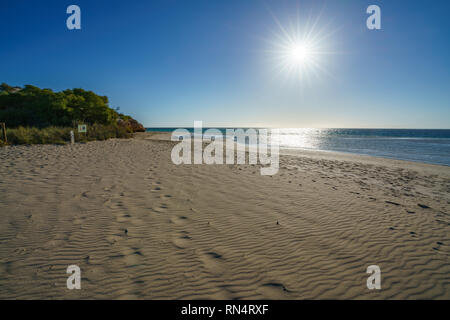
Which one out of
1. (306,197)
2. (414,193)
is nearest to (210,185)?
(306,197)

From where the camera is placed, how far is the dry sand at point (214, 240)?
Result: 97.7 inches

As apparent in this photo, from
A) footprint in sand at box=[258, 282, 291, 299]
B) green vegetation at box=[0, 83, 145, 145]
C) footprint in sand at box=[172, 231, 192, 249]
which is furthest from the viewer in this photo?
green vegetation at box=[0, 83, 145, 145]

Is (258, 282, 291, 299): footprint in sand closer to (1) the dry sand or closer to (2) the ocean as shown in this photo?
(1) the dry sand

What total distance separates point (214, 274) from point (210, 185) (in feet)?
13.6

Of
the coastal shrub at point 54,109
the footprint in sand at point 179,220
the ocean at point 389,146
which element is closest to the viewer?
the footprint in sand at point 179,220

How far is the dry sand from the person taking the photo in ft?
8.14

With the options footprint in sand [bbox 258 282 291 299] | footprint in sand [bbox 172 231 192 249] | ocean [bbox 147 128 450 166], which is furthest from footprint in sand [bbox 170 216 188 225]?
ocean [bbox 147 128 450 166]

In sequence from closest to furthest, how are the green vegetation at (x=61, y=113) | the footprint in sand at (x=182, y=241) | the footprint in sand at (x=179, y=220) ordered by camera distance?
the footprint in sand at (x=182, y=241) < the footprint in sand at (x=179, y=220) < the green vegetation at (x=61, y=113)

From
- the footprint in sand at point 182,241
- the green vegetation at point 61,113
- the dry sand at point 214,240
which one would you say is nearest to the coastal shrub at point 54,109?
the green vegetation at point 61,113

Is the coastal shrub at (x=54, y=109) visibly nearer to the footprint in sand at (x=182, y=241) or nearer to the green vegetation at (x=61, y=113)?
the green vegetation at (x=61, y=113)

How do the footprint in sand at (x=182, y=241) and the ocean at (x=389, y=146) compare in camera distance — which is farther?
the ocean at (x=389, y=146)

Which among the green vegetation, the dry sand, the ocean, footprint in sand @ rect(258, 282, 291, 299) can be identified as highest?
the green vegetation
